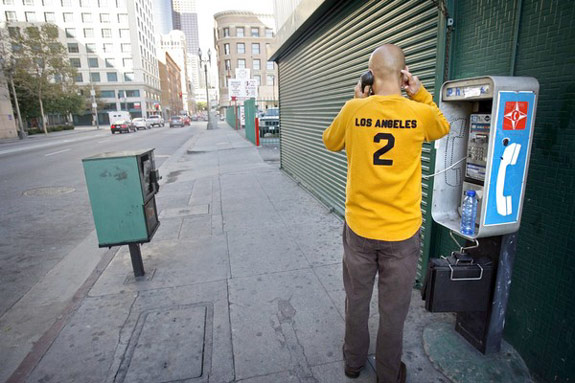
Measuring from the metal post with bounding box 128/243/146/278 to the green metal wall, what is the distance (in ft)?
12.4

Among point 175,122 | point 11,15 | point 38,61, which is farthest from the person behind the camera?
point 11,15

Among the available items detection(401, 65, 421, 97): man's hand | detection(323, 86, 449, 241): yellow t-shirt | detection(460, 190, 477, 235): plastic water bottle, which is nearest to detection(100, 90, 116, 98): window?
detection(323, 86, 449, 241): yellow t-shirt

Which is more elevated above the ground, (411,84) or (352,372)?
(411,84)

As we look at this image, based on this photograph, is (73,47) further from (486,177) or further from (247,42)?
(486,177)

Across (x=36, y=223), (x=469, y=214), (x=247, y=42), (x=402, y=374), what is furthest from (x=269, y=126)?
(x=247, y=42)

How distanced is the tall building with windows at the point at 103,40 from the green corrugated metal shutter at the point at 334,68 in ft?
232

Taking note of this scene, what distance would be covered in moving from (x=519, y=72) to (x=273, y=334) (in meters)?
2.79

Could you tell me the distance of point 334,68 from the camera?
5887mm

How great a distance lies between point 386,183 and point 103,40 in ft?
274

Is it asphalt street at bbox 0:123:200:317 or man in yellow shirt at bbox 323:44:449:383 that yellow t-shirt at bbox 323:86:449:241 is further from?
asphalt street at bbox 0:123:200:317

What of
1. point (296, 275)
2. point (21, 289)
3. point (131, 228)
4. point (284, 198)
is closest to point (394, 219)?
point (296, 275)

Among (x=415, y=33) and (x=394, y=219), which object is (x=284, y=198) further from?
(x=394, y=219)

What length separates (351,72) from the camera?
5164 millimetres

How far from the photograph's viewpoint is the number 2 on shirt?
1.99 metres
